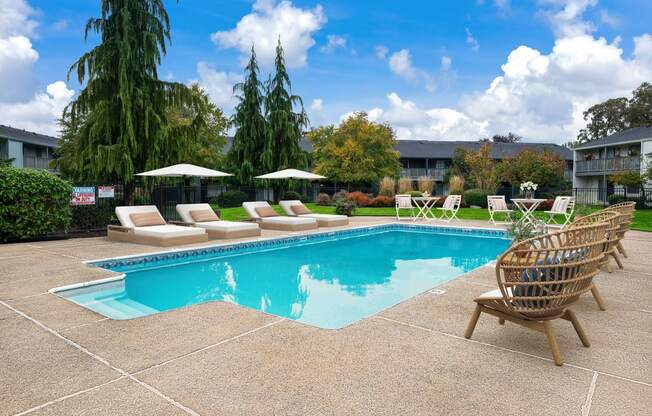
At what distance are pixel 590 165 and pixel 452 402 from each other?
111ft

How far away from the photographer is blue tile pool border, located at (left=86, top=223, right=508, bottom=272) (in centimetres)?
767

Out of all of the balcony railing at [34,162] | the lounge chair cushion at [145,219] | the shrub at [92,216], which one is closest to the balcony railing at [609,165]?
the lounge chair cushion at [145,219]

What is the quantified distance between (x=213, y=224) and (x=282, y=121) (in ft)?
46.1

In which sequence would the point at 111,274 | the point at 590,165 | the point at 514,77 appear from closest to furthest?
the point at 111,274, the point at 514,77, the point at 590,165

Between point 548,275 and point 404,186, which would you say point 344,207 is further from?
point 548,275

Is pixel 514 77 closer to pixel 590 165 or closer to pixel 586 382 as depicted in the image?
pixel 590 165

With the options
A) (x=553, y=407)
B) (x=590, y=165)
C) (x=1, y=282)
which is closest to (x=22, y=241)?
(x=1, y=282)

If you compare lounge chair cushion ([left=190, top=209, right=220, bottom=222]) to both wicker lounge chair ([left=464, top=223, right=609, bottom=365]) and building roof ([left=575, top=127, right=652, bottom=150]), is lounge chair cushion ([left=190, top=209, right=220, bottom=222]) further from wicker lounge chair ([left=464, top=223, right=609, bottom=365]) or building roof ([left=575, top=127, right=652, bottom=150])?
building roof ([left=575, top=127, right=652, bottom=150])

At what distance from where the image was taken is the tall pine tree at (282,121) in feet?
78.0

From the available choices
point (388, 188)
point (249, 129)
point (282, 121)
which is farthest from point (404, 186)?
point (249, 129)

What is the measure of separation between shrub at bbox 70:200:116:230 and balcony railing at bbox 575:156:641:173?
2975 cm

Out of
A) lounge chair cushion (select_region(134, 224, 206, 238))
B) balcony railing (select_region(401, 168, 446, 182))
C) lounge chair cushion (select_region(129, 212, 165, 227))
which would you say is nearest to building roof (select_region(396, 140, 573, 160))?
balcony railing (select_region(401, 168, 446, 182))

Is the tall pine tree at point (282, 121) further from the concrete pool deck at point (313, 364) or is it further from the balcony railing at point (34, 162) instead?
the concrete pool deck at point (313, 364)

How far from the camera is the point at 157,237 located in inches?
357
